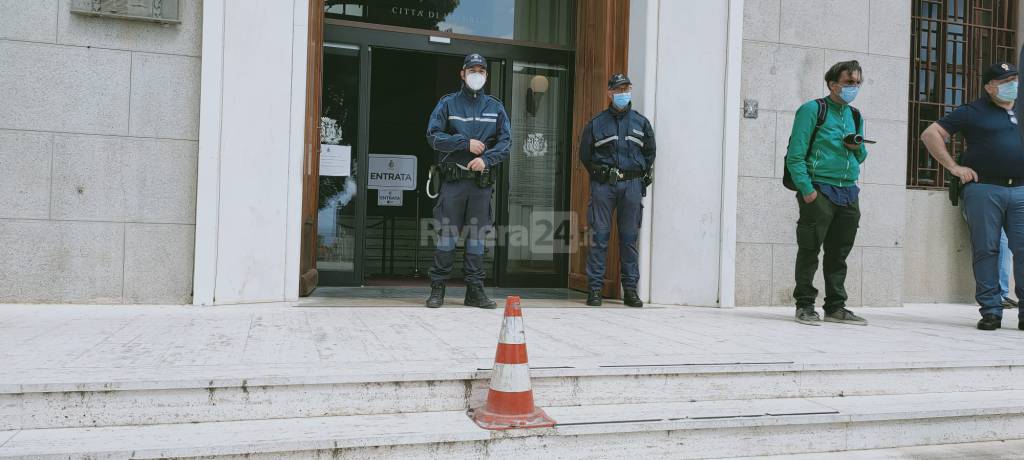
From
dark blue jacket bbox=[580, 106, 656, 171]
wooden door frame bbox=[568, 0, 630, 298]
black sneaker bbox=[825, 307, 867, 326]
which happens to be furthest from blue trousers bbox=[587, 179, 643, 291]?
black sneaker bbox=[825, 307, 867, 326]

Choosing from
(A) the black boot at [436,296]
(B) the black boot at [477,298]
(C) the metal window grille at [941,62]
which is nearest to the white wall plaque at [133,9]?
(A) the black boot at [436,296]

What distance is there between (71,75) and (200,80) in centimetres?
89

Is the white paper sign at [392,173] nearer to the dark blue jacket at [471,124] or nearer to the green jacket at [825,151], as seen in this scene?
the dark blue jacket at [471,124]

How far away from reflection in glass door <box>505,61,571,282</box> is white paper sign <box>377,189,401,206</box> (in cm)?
221

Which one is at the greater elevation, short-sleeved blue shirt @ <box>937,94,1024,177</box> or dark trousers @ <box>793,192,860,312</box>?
short-sleeved blue shirt @ <box>937,94,1024,177</box>

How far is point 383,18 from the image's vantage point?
7875 mm

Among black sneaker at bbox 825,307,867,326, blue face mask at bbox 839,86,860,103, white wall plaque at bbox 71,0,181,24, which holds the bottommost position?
black sneaker at bbox 825,307,867,326

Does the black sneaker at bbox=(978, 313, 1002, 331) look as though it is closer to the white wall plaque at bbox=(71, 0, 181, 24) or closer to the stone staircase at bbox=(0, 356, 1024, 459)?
the stone staircase at bbox=(0, 356, 1024, 459)

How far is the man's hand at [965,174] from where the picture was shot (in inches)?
225

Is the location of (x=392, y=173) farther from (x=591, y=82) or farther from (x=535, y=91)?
(x=591, y=82)

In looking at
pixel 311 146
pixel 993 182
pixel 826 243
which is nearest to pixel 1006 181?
pixel 993 182

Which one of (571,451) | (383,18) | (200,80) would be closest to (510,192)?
(383,18)

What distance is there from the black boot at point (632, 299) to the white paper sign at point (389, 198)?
4359mm

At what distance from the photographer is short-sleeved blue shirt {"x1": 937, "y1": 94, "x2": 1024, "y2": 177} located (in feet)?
18.4
